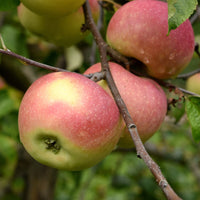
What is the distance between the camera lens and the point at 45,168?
5.77 feet

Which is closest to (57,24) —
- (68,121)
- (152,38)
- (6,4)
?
(6,4)

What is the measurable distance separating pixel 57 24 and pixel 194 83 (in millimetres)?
397

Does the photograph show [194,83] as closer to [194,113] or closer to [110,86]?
[194,113]

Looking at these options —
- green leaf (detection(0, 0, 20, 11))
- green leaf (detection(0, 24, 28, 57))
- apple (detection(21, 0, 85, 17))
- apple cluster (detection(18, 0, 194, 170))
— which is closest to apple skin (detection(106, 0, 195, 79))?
apple cluster (detection(18, 0, 194, 170))

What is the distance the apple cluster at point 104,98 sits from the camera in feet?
2.06

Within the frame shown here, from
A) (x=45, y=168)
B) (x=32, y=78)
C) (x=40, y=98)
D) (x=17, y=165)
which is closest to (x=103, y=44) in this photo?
(x=40, y=98)

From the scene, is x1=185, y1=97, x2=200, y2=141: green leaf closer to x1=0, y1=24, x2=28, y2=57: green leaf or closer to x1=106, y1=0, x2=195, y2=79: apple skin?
x1=106, y1=0, x2=195, y2=79: apple skin

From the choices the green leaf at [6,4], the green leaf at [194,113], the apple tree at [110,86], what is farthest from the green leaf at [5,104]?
the green leaf at [194,113]

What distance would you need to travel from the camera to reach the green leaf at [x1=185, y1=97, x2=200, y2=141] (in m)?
0.75

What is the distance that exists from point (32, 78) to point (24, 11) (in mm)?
743

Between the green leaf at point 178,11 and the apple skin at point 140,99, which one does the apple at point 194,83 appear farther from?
the green leaf at point 178,11

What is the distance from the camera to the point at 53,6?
801 mm

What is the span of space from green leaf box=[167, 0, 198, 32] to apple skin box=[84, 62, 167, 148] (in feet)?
0.51

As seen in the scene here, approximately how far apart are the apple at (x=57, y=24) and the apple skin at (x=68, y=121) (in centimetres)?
33
